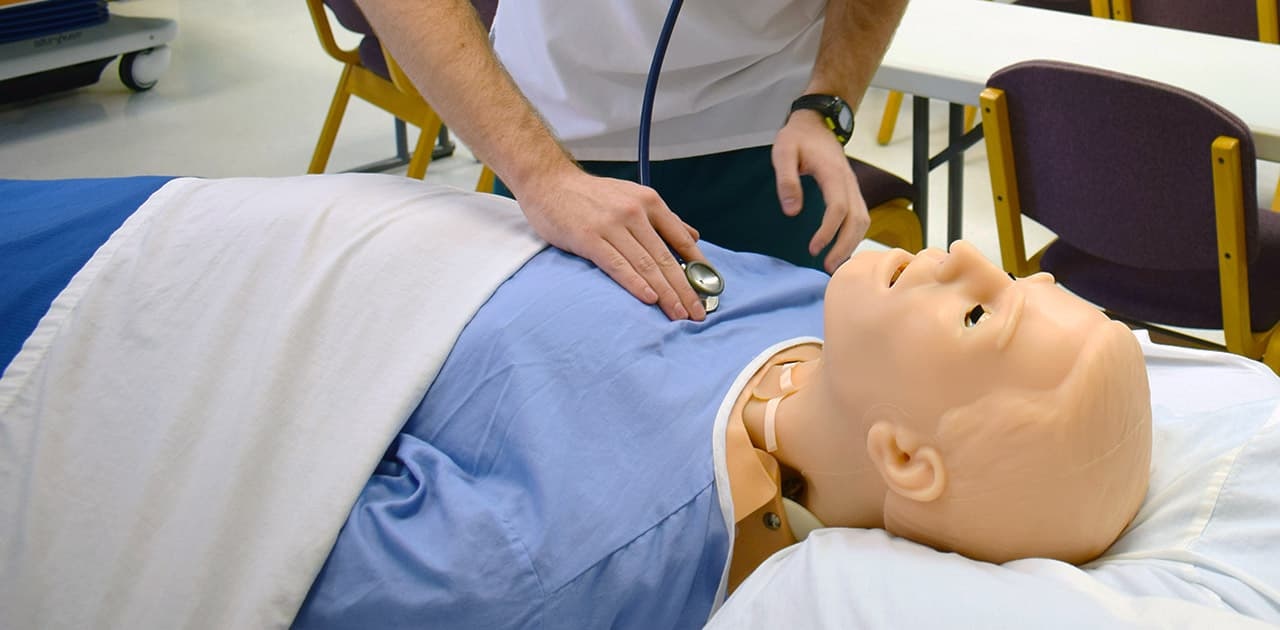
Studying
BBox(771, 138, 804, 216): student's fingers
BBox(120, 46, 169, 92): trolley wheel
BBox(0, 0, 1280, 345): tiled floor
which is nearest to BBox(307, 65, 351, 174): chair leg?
BBox(0, 0, 1280, 345): tiled floor

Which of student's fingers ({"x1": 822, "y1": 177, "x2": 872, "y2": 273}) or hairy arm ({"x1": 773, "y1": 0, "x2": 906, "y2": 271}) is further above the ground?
hairy arm ({"x1": 773, "y1": 0, "x2": 906, "y2": 271})

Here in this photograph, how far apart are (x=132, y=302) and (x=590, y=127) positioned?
63 cm

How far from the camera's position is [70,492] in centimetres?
117

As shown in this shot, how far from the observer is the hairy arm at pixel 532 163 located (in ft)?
4.13

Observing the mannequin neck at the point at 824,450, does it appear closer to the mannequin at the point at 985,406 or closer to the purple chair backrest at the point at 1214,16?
the mannequin at the point at 985,406

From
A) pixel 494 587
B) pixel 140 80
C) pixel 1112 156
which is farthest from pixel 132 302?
pixel 140 80

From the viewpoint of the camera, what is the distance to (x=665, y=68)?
1604 mm

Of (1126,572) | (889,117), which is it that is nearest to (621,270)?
(1126,572)

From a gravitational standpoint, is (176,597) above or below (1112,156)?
above

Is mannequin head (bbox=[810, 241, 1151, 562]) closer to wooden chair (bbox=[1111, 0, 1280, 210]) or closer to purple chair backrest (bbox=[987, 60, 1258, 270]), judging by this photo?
purple chair backrest (bbox=[987, 60, 1258, 270])

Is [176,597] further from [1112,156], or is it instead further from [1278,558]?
[1112,156]

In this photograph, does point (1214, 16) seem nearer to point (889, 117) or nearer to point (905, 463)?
A: point (889, 117)

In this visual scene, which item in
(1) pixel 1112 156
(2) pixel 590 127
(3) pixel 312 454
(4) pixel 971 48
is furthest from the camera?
(4) pixel 971 48

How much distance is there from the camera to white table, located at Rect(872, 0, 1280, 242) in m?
2.31
